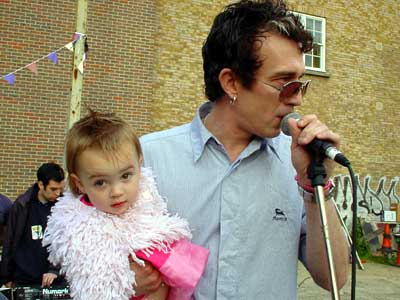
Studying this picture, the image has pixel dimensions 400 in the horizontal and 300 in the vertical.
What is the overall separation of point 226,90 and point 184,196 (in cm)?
56

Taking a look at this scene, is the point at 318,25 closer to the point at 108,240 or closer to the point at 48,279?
the point at 48,279

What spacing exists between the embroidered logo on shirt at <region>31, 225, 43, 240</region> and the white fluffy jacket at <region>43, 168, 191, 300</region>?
104 inches

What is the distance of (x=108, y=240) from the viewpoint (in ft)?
6.48

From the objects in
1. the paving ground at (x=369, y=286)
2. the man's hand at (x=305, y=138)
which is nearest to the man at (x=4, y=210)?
the man's hand at (x=305, y=138)

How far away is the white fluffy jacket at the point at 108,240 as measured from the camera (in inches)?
76.6

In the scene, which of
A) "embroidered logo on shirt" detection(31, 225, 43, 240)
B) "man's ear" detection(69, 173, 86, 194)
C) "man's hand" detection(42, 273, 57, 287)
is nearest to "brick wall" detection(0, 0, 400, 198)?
"embroidered logo on shirt" detection(31, 225, 43, 240)

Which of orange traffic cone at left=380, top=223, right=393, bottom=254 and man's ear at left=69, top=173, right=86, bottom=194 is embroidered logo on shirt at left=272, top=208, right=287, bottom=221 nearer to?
man's ear at left=69, top=173, right=86, bottom=194

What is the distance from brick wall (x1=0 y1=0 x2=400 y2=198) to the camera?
9125mm

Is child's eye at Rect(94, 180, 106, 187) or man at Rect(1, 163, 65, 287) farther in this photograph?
man at Rect(1, 163, 65, 287)

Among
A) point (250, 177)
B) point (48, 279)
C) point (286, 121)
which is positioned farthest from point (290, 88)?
point (48, 279)

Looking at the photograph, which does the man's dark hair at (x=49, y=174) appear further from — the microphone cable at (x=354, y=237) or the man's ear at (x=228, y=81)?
the microphone cable at (x=354, y=237)

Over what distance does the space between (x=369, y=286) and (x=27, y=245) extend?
21.8 feet

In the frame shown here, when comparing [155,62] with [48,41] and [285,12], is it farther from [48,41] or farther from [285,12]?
[285,12]

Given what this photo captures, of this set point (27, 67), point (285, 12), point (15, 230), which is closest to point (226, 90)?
point (285, 12)
